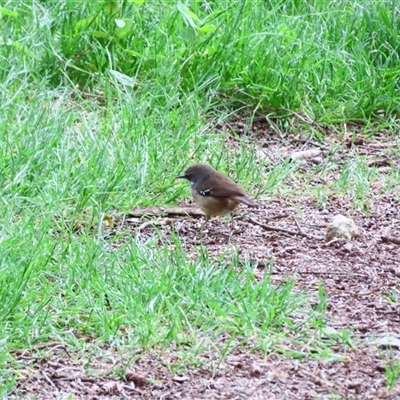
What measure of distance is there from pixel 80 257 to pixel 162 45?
9.34 ft

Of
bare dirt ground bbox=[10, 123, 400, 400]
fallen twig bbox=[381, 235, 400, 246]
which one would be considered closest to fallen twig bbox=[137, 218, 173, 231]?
bare dirt ground bbox=[10, 123, 400, 400]

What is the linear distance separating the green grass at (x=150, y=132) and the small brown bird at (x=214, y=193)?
290 millimetres

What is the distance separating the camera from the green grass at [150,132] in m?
4.94

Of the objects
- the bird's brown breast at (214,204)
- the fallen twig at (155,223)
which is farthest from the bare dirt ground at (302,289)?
the bird's brown breast at (214,204)

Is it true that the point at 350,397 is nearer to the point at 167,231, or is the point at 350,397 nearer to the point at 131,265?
the point at 131,265

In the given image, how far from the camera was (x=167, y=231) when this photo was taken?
630 centimetres

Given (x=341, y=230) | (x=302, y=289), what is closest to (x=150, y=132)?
(x=341, y=230)

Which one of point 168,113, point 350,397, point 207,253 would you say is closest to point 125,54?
point 168,113

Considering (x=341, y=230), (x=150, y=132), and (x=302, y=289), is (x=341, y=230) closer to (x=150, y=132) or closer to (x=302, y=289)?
(x=302, y=289)

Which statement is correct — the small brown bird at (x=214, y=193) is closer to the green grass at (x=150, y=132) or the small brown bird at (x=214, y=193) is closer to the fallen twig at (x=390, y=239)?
the green grass at (x=150, y=132)

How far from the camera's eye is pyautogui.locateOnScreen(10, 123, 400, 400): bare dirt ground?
449 centimetres

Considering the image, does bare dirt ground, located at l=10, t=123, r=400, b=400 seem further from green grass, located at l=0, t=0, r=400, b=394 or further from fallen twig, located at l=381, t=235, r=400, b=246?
green grass, located at l=0, t=0, r=400, b=394

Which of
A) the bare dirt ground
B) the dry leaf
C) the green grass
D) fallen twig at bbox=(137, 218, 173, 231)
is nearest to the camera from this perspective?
the bare dirt ground

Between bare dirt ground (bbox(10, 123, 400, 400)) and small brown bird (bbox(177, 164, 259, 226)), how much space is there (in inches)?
6.1
